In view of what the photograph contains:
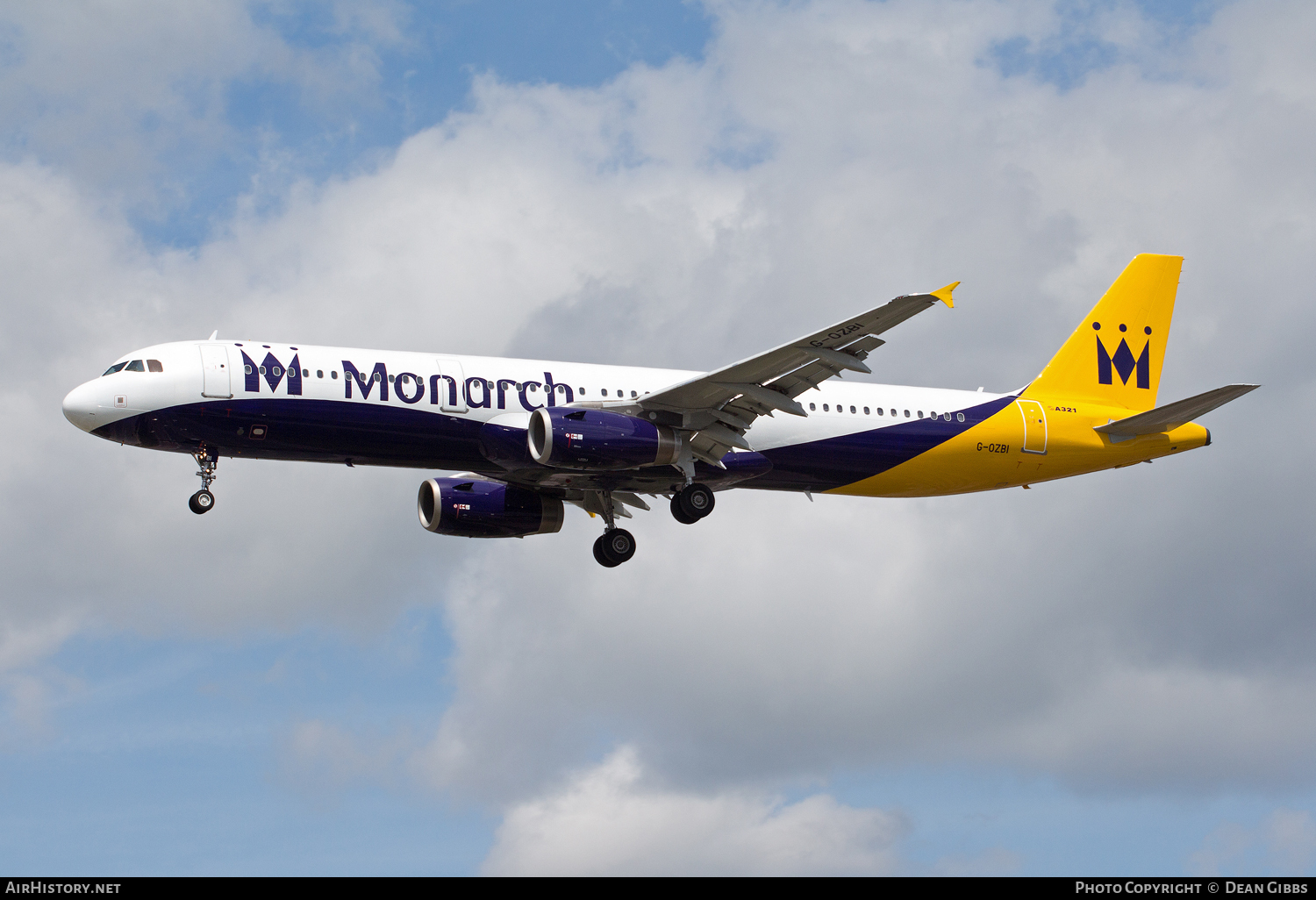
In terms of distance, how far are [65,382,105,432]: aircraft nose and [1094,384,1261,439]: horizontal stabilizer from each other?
27.7 meters

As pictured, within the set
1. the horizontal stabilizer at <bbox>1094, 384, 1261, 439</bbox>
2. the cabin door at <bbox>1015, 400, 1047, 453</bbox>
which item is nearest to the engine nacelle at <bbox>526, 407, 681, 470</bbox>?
the cabin door at <bbox>1015, 400, 1047, 453</bbox>

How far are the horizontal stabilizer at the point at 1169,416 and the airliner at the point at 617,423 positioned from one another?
6 centimetres

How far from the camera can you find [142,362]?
39.2 meters

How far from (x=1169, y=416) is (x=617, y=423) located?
16.5m

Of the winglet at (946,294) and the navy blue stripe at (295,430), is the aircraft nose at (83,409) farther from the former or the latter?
the winglet at (946,294)

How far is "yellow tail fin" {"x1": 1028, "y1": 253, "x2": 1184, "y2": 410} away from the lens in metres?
48.0

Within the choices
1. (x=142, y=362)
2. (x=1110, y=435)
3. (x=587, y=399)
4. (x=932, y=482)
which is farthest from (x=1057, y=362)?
(x=142, y=362)

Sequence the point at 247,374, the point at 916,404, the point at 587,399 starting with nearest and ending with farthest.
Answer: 1. the point at 247,374
2. the point at 587,399
3. the point at 916,404

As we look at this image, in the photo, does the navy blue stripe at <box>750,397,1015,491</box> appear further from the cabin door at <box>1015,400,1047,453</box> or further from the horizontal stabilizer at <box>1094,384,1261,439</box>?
the horizontal stabilizer at <box>1094,384,1261,439</box>

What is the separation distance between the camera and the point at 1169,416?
4497 cm

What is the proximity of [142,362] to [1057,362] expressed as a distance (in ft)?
86.9

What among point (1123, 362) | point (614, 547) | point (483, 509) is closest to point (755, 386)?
point (614, 547)

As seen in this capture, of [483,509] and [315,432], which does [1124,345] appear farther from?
[315,432]
